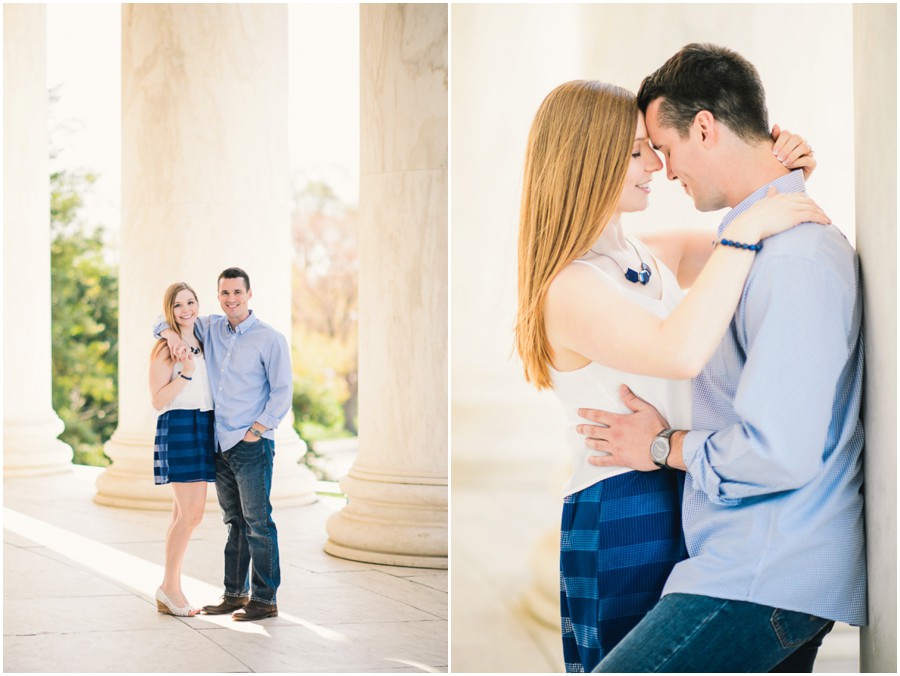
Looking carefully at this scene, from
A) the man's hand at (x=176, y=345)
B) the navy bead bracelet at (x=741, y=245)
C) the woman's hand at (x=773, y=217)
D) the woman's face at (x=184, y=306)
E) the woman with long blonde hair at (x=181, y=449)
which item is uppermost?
the woman's hand at (x=773, y=217)

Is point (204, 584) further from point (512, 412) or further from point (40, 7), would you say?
point (40, 7)

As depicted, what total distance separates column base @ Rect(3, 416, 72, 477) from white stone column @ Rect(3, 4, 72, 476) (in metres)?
0.06

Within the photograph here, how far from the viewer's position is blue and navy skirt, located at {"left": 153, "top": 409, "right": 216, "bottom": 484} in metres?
32.3

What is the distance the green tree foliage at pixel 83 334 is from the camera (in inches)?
4638

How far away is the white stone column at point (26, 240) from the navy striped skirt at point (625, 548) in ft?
184

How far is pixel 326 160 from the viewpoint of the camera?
6250 inches

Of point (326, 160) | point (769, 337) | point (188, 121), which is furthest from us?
point (326, 160)

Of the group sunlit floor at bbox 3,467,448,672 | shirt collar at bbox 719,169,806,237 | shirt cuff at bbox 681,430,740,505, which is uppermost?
shirt collar at bbox 719,169,806,237

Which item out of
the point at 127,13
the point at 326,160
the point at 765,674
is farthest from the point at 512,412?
the point at 326,160

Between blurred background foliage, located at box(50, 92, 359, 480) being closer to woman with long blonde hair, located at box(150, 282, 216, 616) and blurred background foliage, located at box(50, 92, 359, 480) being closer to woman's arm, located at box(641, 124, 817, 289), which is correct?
woman with long blonde hair, located at box(150, 282, 216, 616)

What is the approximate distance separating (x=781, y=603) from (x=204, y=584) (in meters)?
27.1

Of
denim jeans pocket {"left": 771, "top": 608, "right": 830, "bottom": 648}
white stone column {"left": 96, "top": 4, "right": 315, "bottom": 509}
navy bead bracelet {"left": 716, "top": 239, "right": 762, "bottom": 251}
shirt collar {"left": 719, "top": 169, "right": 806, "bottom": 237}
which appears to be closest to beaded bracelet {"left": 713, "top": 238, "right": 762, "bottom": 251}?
navy bead bracelet {"left": 716, "top": 239, "right": 762, "bottom": 251}

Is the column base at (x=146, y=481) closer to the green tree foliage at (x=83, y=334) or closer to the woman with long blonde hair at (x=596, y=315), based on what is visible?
the woman with long blonde hair at (x=596, y=315)

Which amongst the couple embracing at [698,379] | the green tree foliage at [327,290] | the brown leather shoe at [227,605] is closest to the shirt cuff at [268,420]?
the brown leather shoe at [227,605]
